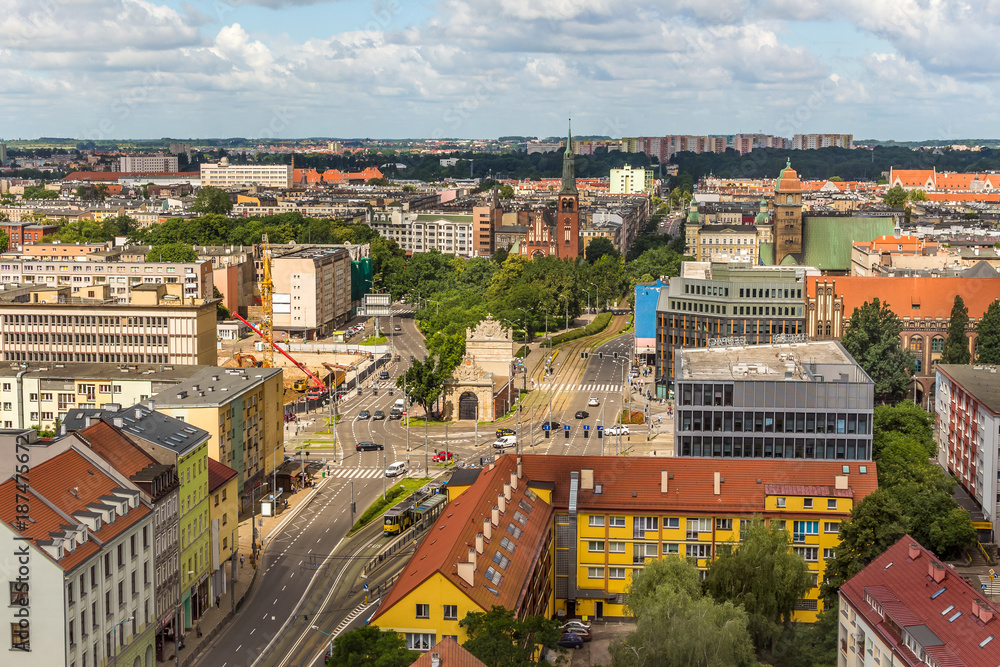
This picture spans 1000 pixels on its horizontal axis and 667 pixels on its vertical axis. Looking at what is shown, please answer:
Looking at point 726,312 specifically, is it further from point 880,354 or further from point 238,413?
point 238,413

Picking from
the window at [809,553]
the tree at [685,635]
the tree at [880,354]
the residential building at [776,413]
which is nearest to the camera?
the tree at [685,635]

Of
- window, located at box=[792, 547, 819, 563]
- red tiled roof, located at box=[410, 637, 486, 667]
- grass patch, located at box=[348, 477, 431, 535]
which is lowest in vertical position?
grass patch, located at box=[348, 477, 431, 535]

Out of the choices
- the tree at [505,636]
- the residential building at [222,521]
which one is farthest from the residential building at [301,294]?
the tree at [505,636]

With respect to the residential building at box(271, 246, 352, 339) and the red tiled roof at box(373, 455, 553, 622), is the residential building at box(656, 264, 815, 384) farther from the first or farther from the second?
the red tiled roof at box(373, 455, 553, 622)

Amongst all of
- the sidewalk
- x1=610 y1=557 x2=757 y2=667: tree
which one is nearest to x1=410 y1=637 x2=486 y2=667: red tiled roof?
x1=610 y1=557 x2=757 y2=667: tree

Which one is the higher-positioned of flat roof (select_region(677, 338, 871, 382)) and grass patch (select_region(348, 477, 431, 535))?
flat roof (select_region(677, 338, 871, 382))

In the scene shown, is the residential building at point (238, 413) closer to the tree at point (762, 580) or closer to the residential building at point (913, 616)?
the tree at point (762, 580)

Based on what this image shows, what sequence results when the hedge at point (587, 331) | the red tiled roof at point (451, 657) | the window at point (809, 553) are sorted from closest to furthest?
the red tiled roof at point (451, 657), the window at point (809, 553), the hedge at point (587, 331)
